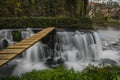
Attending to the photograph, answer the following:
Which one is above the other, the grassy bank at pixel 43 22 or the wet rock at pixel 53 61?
the grassy bank at pixel 43 22

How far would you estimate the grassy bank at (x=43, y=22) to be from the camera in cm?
1777

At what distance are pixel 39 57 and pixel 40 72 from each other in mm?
7691

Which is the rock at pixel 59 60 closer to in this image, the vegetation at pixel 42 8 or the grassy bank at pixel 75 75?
the grassy bank at pixel 75 75

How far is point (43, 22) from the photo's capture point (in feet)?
60.7

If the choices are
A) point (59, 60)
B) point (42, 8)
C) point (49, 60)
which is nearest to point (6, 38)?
point (49, 60)

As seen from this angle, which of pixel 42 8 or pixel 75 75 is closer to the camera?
pixel 75 75

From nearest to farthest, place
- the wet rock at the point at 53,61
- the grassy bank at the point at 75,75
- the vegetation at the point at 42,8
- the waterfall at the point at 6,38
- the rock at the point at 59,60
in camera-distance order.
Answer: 1. the grassy bank at the point at 75,75
2. the wet rock at the point at 53,61
3. the rock at the point at 59,60
4. the waterfall at the point at 6,38
5. the vegetation at the point at 42,8

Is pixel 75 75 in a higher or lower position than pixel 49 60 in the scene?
higher

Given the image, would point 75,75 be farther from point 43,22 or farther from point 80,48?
point 43,22

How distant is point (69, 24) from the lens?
1880cm

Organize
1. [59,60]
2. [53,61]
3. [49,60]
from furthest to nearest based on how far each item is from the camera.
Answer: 1. [59,60]
2. [49,60]
3. [53,61]

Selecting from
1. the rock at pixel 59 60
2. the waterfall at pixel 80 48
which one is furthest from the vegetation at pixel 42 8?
the rock at pixel 59 60

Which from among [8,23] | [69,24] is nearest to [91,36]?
[69,24]

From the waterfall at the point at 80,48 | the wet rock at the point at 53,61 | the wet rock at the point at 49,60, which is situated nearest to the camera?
the wet rock at the point at 53,61
